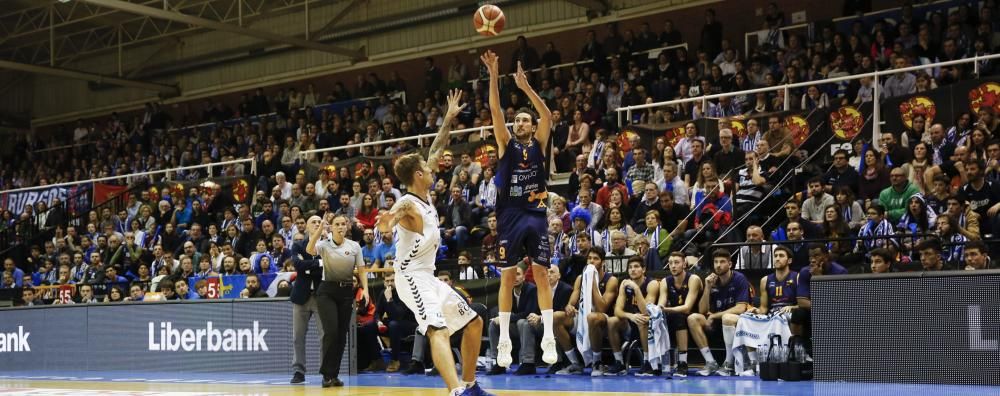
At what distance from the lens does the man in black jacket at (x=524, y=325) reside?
1475cm

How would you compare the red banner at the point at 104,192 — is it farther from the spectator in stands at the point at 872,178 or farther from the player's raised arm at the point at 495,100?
the player's raised arm at the point at 495,100

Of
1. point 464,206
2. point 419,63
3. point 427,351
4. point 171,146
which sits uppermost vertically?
point 419,63

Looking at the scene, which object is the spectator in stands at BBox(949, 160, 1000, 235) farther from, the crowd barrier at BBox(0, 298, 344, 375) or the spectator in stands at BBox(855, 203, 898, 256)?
the crowd barrier at BBox(0, 298, 344, 375)

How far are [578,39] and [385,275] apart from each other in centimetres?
1364

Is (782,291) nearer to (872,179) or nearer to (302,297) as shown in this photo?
(872,179)

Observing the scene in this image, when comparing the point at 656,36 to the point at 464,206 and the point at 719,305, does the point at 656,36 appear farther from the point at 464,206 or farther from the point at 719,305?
the point at 719,305

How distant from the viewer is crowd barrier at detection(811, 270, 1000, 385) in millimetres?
10766

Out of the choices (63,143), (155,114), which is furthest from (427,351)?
(63,143)

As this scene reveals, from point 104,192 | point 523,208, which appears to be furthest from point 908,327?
point 104,192

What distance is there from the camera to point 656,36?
25.6 metres

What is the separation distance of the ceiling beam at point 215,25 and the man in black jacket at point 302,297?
45.3 feet

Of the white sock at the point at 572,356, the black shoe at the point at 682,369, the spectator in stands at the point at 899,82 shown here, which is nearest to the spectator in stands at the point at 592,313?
the white sock at the point at 572,356

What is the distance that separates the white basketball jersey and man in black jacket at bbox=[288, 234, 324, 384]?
15.8 feet

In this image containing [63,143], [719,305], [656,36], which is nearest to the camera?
[719,305]
